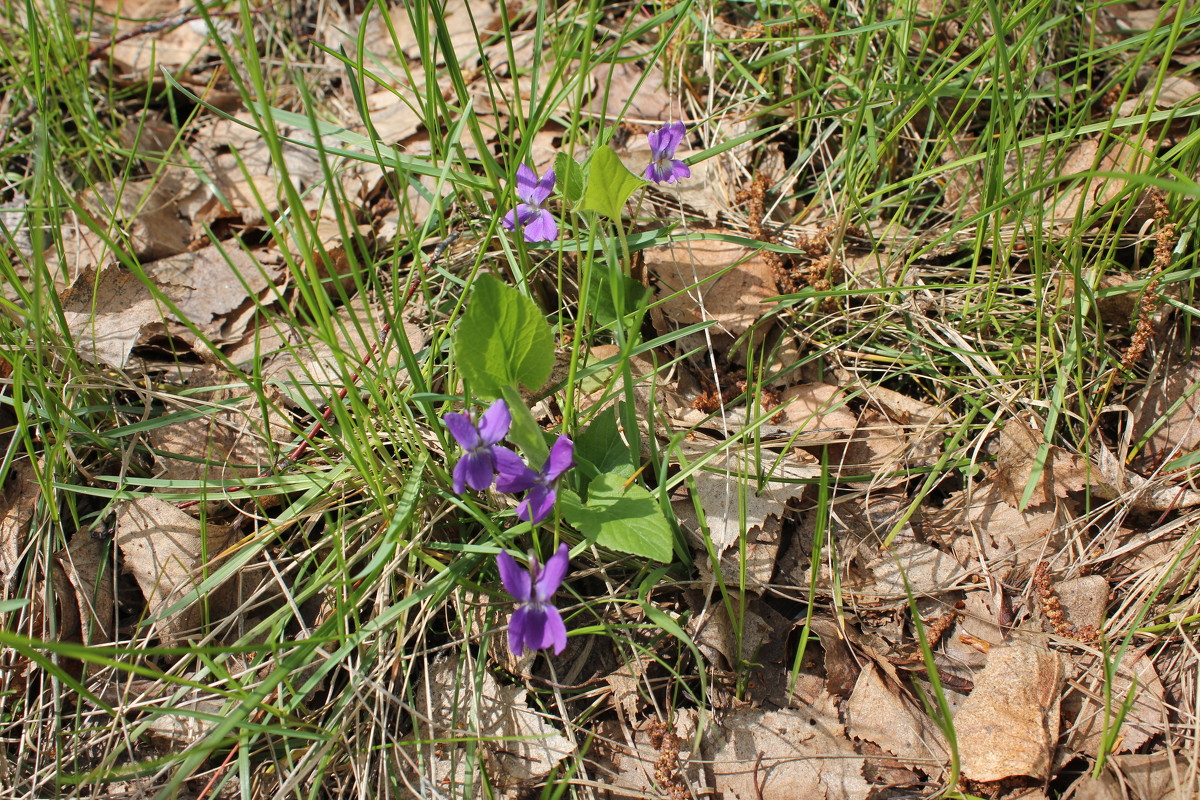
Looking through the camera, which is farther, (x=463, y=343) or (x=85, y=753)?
(x=85, y=753)

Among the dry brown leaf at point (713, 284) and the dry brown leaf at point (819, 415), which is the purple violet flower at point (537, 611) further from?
the dry brown leaf at point (713, 284)

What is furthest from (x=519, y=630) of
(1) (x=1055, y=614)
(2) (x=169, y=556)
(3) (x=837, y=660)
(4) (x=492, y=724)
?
(1) (x=1055, y=614)

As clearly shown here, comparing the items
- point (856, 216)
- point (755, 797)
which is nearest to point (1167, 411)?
point (856, 216)

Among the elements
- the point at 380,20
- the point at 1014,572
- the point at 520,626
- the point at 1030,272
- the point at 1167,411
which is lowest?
the point at 1014,572

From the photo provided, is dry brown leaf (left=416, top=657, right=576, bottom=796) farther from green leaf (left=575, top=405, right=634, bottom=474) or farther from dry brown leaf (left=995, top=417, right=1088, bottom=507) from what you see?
dry brown leaf (left=995, top=417, right=1088, bottom=507)

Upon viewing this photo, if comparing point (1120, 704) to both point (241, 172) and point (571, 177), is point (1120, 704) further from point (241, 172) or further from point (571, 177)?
point (241, 172)

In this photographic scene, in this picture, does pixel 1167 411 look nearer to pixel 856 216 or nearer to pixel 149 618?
pixel 856 216
